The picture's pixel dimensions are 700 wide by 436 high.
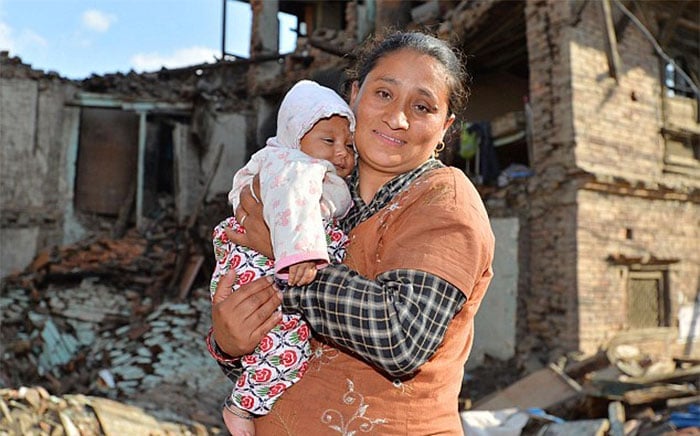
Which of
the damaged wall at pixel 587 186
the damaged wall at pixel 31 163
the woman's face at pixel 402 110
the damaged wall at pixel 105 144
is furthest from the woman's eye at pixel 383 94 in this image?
the damaged wall at pixel 31 163

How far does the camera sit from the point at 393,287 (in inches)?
45.0

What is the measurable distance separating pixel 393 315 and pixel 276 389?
46 centimetres

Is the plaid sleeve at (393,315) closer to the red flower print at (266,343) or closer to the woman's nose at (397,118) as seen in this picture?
the red flower print at (266,343)

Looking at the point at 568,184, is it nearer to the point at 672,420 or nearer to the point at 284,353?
the point at 672,420

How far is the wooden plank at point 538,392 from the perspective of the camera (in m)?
6.14

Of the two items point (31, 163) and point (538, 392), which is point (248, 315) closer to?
point (538, 392)

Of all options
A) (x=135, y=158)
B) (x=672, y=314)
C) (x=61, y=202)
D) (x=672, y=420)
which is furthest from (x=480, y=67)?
(x=61, y=202)

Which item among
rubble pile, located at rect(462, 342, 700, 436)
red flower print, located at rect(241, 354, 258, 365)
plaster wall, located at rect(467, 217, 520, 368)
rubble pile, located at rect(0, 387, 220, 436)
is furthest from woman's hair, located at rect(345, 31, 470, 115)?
plaster wall, located at rect(467, 217, 520, 368)

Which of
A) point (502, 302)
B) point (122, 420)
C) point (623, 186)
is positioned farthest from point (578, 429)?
point (122, 420)

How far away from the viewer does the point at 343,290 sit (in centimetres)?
116

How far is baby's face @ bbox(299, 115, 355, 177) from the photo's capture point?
156 centimetres

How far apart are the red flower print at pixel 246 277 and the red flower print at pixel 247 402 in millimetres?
293

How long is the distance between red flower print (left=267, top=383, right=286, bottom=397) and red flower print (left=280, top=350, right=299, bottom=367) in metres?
0.06

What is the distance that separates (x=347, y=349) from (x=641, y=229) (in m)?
7.92
